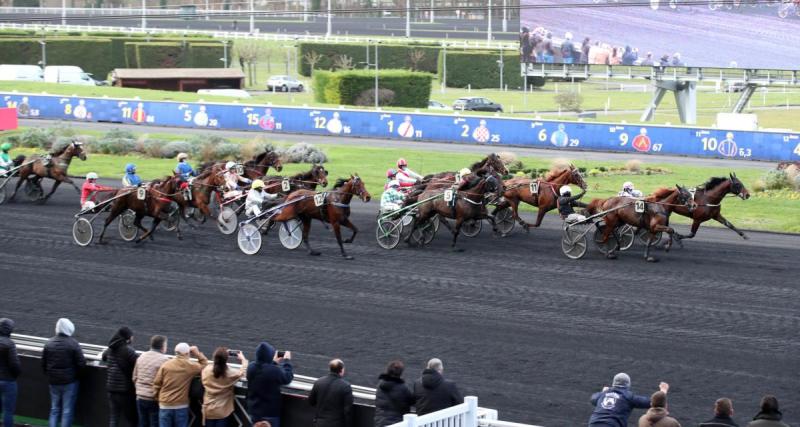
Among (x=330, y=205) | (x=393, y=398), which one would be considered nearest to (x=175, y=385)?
(x=393, y=398)

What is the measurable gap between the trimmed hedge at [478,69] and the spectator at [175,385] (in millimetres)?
53631

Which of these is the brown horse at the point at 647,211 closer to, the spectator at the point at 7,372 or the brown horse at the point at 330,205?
the brown horse at the point at 330,205

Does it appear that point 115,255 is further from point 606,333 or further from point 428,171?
point 428,171

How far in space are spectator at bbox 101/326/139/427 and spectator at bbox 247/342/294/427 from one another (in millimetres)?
1199

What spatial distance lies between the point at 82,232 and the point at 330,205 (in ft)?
15.1

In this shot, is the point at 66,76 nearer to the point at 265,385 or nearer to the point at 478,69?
the point at 478,69

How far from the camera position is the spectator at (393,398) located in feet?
31.2

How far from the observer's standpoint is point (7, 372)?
421 inches

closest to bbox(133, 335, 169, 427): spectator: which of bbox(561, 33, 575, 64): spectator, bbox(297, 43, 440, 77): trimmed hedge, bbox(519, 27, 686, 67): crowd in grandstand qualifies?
bbox(519, 27, 686, 67): crowd in grandstand

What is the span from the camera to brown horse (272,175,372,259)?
1961 cm

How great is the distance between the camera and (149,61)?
64.2 metres

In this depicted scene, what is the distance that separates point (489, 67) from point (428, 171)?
33789 millimetres

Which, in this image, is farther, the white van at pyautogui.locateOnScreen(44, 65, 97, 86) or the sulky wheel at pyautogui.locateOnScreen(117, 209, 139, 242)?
the white van at pyautogui.locateOnScreen(44, 65, 97, 86)

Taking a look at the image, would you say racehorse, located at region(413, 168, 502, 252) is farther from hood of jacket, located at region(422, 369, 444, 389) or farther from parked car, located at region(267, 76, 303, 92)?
parked car, located at region(267, 76, 303, 92)
